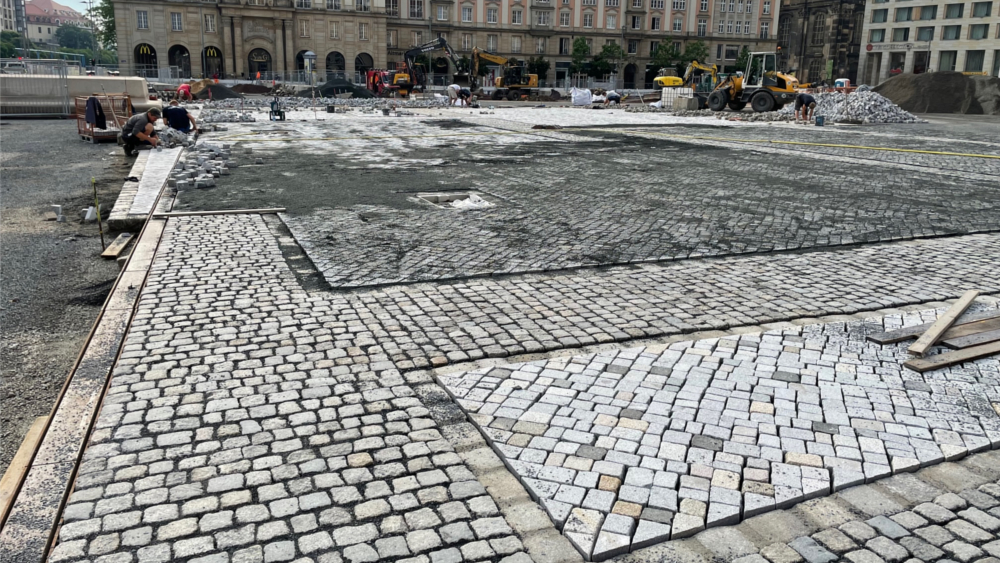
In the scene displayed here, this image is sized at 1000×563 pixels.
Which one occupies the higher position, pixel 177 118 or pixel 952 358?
pixel 177 118

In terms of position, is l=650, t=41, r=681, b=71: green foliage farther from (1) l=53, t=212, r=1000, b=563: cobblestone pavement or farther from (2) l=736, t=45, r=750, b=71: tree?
(1) l=53, t=212, r=1000, b=563: cobblestone pavement

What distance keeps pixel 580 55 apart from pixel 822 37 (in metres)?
39.1

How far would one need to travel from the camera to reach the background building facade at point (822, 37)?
97188 millimetres

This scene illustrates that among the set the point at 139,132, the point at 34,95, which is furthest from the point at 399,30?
the point at 139,132

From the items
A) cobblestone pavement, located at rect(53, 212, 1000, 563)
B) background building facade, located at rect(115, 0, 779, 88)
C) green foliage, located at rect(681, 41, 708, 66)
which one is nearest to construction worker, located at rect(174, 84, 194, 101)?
background building facade, located at rect(115, 0, 779, 88)

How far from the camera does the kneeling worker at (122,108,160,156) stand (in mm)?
18438

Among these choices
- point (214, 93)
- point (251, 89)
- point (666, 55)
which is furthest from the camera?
point (666, 55)

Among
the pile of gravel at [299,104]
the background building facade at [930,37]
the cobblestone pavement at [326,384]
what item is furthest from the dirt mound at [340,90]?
the background building facade at [930,37]

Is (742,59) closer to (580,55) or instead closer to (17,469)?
(580,55)

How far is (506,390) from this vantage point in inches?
190

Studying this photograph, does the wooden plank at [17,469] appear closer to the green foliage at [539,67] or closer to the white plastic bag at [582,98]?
the white plastic bag at [582,98]

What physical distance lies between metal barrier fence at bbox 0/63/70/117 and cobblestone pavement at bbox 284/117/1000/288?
22.6 m

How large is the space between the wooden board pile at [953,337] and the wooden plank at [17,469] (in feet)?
18.4

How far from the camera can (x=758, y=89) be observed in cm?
3684
